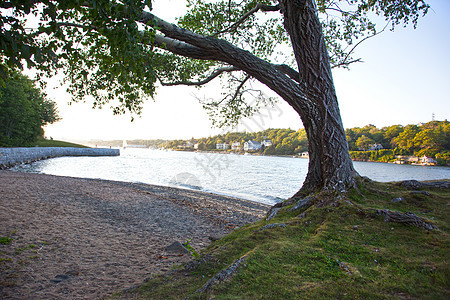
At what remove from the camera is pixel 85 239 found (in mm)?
5121

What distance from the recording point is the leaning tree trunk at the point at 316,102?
476 cm

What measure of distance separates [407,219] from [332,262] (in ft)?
4.80

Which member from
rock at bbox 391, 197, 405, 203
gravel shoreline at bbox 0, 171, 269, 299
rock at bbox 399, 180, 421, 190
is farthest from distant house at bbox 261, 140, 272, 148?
rock at bbox 391, 197, 405, 203

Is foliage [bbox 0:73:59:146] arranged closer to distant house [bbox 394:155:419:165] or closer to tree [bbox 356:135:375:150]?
tree [bbox 356:135:375:150]

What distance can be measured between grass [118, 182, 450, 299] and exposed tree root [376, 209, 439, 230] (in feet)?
0.27

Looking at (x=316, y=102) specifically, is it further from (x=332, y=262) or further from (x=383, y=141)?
(x=383, y=141)

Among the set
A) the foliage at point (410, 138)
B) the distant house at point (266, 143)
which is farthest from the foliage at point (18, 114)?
the foliage at point (410, 138)

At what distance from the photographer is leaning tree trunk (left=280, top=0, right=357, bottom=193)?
4758 millimetres

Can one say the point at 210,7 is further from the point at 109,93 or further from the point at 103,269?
the point at 103,269

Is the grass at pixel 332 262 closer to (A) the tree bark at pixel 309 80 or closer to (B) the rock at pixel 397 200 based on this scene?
(B) the rock at pixel 397 200

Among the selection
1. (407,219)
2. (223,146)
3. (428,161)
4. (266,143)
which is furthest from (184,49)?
(266,143)

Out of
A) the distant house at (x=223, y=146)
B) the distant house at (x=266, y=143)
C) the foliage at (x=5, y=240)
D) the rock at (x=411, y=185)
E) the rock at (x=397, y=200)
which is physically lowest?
the foliage at (x=5, y=240)

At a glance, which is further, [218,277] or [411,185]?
[411,185]

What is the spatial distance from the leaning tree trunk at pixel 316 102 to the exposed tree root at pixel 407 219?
4.00ft
